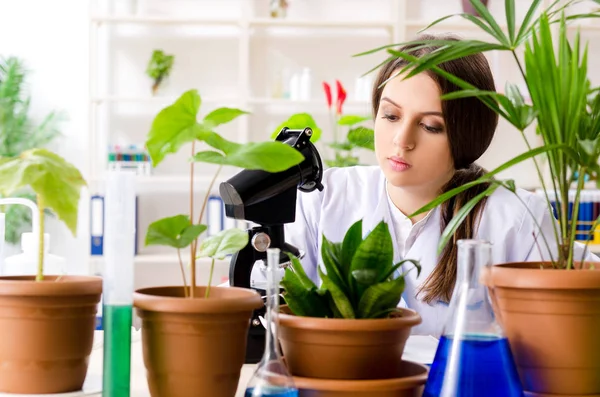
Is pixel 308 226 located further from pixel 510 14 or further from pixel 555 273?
pixel 555 273

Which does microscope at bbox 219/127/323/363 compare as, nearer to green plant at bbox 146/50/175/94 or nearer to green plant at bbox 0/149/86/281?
green plant at bbox 0/149/86/281

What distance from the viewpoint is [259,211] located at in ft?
4.16

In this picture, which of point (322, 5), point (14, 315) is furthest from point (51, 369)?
point (322, 5)

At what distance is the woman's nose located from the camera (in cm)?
167

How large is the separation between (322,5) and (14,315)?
3.74 meters

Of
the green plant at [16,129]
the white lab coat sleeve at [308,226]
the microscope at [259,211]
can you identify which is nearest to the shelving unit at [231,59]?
the green plant at [16,129]

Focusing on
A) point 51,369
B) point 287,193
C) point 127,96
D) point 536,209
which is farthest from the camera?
point 127,96

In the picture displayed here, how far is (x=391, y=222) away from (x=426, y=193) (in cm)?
10

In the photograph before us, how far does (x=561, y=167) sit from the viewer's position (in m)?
0.98

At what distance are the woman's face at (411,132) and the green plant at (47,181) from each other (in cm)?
92

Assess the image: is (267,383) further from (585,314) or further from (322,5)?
(322,5)

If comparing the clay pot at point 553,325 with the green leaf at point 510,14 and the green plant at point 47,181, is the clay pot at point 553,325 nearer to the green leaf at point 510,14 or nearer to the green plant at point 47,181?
the green leaf at point 510,14

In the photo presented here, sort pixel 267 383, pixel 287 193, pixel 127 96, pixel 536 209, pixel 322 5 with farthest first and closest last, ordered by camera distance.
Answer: pixel 322 5 → pixel 127 96 → pixel 536 209 → pixel 287 193 → pixel 267 383

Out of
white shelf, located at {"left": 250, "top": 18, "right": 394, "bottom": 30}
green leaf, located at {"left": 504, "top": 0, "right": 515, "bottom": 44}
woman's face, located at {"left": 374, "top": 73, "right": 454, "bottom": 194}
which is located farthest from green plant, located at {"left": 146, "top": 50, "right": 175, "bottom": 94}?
green leaf, located at {"left": 504, "top": 0, "right": 515, "bottom": 44}
